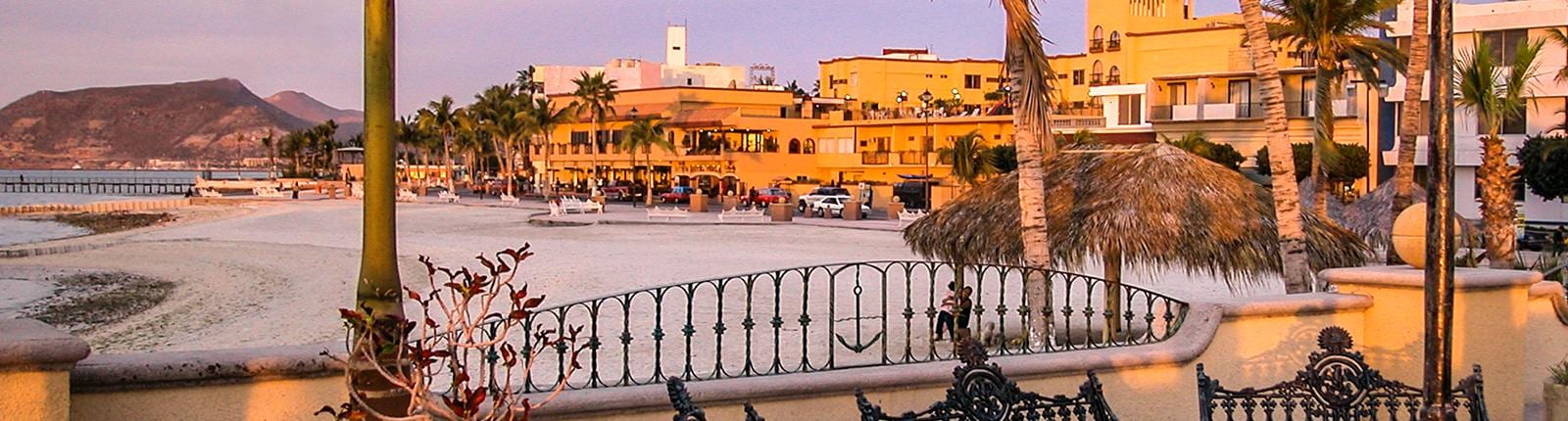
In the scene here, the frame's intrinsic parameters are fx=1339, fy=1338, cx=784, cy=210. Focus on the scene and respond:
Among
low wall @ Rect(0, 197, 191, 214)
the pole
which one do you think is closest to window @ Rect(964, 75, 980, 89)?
low wall @ Rect(0, 197, 191, 214)

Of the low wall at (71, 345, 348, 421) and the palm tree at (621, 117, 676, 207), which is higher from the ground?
the palm tree at (621, 117, 676, 207)

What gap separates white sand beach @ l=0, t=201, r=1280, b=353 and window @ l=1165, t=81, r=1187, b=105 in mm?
20768

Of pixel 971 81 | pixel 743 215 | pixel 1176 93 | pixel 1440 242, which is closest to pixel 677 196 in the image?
pixel 743 215

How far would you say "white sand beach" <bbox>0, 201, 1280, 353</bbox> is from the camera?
22.2 m

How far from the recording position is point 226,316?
2361 centimetres

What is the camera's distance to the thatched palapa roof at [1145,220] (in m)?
13.3

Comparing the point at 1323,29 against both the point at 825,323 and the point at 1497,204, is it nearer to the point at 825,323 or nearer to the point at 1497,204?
the point at 1497,204

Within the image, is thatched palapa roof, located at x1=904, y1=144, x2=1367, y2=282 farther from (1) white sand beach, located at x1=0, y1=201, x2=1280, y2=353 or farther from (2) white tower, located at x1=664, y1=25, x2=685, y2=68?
(2) white tower, located at x1=664, y1=25, x2=685, y2=68

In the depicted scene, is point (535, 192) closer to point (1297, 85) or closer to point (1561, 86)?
point (1297, 85)

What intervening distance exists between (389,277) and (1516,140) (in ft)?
145

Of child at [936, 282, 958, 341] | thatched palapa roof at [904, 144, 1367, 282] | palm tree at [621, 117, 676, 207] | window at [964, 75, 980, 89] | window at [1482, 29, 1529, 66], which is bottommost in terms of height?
child at [936, 282, 958, 341]

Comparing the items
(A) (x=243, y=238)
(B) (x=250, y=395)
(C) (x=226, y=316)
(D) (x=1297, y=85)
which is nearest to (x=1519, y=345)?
(B) (x=250, y=395)

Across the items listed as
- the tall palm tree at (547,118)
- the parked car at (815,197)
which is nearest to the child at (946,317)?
the parked car at (815,197)

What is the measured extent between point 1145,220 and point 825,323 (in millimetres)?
6050
